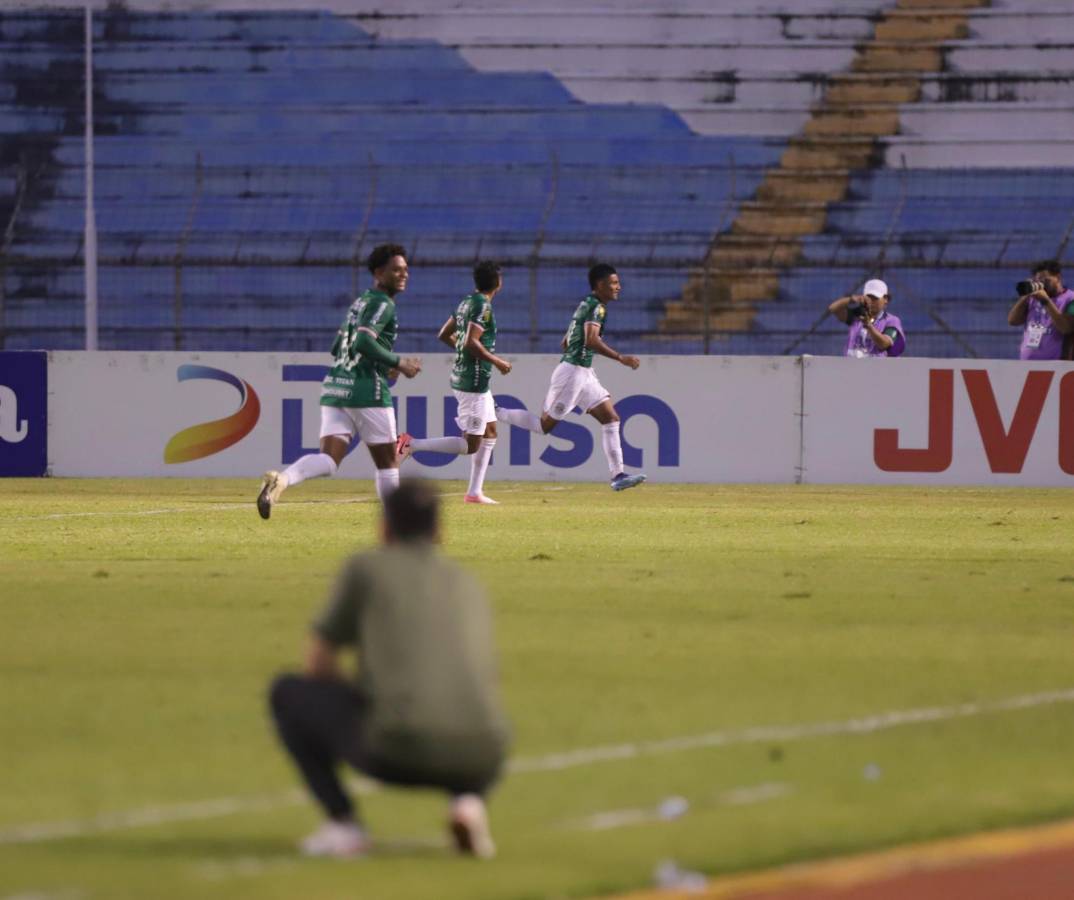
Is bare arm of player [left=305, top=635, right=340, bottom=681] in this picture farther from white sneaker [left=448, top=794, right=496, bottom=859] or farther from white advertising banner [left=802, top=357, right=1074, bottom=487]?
white advertising banner [left=802, top=357, right=1074, bottom=487]

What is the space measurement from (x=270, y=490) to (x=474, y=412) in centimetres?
345

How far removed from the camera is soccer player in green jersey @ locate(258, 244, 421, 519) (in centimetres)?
1460

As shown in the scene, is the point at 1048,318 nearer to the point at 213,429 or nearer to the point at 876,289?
the point at 876,289

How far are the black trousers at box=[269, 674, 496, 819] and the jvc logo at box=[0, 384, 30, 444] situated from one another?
18033mm

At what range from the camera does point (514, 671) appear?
798 cm

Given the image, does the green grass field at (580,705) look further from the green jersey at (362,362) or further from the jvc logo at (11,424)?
the jvc logo at (11,424)

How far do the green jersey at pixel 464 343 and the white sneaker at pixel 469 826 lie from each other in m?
13.3

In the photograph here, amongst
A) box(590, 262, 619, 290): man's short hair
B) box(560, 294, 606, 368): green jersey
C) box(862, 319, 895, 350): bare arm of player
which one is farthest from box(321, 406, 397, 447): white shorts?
box(862, 319, 895, 350): bare arm of player

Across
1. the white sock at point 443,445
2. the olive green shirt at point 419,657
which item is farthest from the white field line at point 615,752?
the white sock at point 443,445

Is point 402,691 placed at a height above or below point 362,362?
below

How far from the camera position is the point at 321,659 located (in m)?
4.84

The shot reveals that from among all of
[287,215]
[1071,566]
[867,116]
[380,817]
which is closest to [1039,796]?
[380,817]

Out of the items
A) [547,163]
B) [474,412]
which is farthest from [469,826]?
[547,163]

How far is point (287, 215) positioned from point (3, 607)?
20501 millimetres
